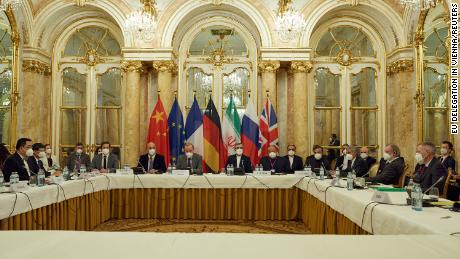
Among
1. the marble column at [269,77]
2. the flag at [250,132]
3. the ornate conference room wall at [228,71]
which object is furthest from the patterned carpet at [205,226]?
the marble column at [269,77]

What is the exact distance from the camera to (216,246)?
2.25 m

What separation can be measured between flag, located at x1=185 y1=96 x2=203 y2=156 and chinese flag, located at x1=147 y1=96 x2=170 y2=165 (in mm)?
668

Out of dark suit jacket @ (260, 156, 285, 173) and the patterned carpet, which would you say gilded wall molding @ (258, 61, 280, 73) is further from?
the patterned carpet

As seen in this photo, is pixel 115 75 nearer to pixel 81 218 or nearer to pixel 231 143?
pixel 231 143

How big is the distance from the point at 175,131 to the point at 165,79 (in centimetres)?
147

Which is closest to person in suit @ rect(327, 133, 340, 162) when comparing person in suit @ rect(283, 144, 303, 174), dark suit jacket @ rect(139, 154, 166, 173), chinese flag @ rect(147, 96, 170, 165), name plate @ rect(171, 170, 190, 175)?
person in suit @ rect(283, 144, 303, 174)

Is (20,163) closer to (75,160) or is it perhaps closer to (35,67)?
(75,160)

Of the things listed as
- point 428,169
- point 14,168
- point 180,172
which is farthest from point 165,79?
point 428,169

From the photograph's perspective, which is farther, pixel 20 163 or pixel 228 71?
pixel 228 71

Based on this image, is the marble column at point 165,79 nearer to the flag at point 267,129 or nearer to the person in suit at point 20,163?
the flag at point 267,129

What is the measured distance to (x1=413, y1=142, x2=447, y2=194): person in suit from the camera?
16.9 ft

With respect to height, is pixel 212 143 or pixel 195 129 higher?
pixel 195 129

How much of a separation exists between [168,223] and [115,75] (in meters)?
5.86

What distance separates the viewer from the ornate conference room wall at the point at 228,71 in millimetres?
10383
